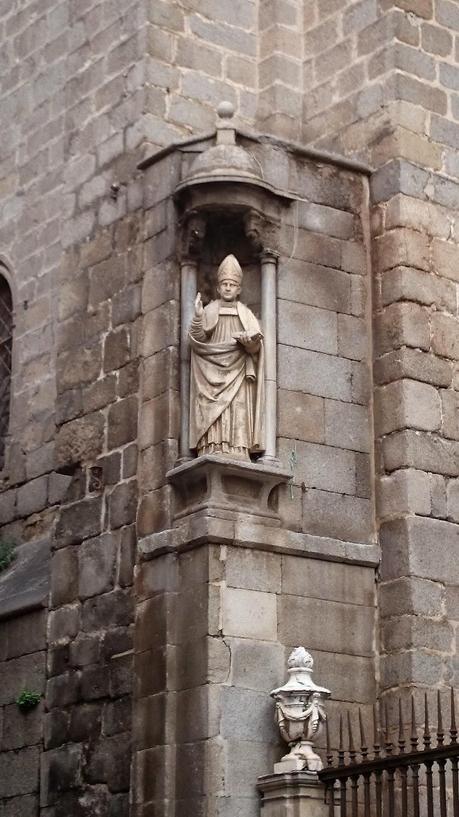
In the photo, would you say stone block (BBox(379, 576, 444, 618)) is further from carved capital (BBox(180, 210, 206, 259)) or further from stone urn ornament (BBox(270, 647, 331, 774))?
carved capital (BBox(180, 210, 206, 259))

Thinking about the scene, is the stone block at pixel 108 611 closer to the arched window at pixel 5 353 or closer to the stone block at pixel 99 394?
the stone block at pixel 99 394

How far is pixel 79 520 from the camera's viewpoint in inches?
523

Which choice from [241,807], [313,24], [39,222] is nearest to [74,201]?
[39,222]

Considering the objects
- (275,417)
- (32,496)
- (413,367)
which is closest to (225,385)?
(275,417)

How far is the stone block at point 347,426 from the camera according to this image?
41.7 ft

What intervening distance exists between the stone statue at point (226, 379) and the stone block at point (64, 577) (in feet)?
5.66

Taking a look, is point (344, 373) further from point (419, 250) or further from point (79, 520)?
point (79, 520)

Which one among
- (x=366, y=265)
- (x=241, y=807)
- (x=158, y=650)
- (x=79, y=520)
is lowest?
(x=241, y=807)

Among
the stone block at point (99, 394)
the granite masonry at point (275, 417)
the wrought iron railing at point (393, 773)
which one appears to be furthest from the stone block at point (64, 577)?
the wrought iron railing at point (393, 773)

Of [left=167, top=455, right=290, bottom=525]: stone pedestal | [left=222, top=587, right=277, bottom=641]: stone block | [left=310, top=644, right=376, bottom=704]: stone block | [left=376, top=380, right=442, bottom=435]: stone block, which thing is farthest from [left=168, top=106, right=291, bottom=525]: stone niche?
[left=310, top=644, right=376, bottom=704]: stone block

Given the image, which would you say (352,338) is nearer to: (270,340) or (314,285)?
(314,285)

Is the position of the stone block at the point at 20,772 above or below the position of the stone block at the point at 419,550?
below

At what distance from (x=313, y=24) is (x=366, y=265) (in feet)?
8.26

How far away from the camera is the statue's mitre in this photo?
1248 centimetres
